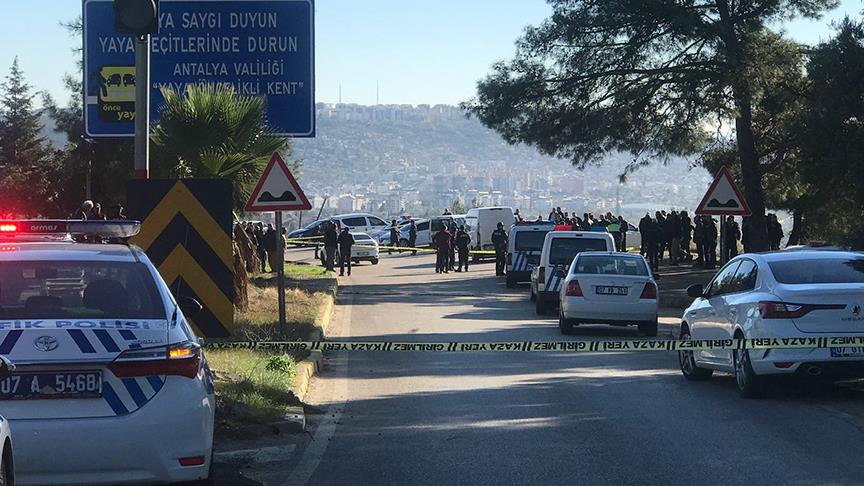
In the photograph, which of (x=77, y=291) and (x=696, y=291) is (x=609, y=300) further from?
(x=77, y=291)

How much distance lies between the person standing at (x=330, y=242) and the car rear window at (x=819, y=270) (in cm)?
2997

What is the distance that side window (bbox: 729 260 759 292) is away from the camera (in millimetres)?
13078

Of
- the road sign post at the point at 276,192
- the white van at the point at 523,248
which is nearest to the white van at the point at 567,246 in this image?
the white van at the point at 523,248

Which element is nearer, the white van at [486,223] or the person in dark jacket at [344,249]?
the person in dark jacket at [344,249]

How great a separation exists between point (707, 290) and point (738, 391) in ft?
4.87

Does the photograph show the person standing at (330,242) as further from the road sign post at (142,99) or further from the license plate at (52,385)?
the license plate at (52,385)

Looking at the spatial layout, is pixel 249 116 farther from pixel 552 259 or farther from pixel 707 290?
pixel 552 259

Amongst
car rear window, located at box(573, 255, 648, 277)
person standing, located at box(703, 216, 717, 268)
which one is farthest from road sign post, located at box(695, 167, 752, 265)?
person standing, located at box(703, 216, 717, 268)

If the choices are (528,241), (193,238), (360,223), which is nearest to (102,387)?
(193,238)

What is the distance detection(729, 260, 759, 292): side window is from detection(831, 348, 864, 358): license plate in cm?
127

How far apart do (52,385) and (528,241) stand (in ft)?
94.2

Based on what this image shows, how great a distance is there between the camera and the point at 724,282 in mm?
14102

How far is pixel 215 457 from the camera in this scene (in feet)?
31.0

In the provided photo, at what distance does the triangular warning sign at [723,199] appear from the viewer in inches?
842
